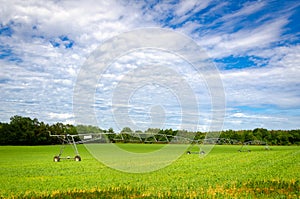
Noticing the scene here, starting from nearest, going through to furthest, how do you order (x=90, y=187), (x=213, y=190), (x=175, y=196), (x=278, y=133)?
(x=175, y=196), (x=213, y=190), (x=90, y=187), (x=278, y=133)

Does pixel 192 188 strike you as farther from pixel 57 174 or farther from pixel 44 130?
pixel 44 130

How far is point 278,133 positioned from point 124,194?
142m

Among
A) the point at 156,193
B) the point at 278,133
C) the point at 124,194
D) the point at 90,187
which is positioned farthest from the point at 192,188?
the point at 278,133

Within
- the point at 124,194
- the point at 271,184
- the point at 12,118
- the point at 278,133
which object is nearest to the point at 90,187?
the point at 124,194

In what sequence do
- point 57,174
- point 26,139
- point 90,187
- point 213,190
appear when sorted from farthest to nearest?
point 26,139 < point 57,174 < point 90,187 < point 213,190

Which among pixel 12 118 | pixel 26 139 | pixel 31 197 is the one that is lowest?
pixel 31 197

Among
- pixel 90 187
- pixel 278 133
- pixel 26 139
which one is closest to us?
pixel 90 187

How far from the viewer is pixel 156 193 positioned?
44.3ft

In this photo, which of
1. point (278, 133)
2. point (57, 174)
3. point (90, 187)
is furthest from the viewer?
point (278, 133)

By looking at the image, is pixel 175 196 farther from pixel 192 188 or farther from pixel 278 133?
pixel 278 133

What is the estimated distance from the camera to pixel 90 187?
15547 millimetres

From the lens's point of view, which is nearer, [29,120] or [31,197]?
[31,197]

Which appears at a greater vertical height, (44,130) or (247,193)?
(44,130)

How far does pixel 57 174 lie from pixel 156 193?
35.0 feet
